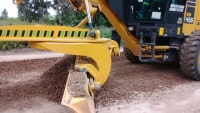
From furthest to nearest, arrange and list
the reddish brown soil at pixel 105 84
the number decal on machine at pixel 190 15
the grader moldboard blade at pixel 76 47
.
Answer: the number decal on machine at pixel 190 15 → the reddish brown soil at pixel 105 84 → the grader moldboard blade at pixel 76 47

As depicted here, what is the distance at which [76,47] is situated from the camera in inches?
168

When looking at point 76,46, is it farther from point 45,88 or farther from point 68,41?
point 45,88

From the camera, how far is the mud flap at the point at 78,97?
3178 millimetres

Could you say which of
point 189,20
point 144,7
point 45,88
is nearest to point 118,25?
point 144,7

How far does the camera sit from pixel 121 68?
7.42 m

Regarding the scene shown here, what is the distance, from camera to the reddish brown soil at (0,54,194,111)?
193 inches

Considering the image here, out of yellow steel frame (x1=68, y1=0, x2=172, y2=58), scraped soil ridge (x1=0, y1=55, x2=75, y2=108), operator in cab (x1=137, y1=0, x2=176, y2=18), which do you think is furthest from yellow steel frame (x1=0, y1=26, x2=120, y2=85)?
operator in cab (x1=137, y1=0, x2=176, y2=18)

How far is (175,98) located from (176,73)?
76.6 inches

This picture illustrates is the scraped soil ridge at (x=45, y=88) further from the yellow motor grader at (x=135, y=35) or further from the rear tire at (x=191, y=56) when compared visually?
the rear tire at (x=191, y=56)

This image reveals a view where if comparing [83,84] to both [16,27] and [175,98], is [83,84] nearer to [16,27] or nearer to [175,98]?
[16,27]

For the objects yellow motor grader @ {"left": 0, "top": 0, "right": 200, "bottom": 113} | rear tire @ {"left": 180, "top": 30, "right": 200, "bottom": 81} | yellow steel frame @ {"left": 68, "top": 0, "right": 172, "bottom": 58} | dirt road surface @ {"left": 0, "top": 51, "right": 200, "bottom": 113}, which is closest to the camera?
yellow motor grader @ {"left": 0, "top": 0, "right": 200, "bottom": 113}

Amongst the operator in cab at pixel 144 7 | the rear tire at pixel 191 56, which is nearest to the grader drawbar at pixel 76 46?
the operator in cab at pixel 144 7

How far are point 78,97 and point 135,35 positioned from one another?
3.56 m

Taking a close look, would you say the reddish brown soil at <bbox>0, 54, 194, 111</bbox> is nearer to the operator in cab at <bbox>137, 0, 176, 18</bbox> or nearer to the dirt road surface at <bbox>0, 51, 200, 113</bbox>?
the dirt road surface at <bbox>0, 51, 200, 113</bbox>
